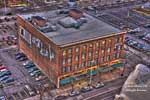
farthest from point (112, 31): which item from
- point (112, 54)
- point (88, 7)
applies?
point (88, 7)

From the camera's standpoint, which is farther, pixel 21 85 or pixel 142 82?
pixel 21 85

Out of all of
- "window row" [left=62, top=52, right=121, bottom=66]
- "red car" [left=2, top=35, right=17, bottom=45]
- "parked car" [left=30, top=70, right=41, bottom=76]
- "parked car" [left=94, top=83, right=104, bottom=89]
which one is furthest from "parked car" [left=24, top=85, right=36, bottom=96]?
"red car" [left=2, top=35, right=17, bottom=45]

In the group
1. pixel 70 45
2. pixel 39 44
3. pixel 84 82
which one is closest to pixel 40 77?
pixel 39 44

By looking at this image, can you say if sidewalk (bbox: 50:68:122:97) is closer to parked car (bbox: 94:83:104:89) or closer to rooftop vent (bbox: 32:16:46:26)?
parked car (bbox: 94:83:104:89)

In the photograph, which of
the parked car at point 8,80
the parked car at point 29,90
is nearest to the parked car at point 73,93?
the parked car at point 29,90

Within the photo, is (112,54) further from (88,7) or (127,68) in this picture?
(88,7)

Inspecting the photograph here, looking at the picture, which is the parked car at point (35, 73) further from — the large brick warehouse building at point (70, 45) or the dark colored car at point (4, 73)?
the dark colored car at point (4, 73)

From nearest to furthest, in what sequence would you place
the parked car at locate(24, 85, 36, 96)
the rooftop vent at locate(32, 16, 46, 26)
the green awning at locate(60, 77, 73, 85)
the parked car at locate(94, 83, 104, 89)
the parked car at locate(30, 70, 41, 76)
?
the parked car at locate(24, 85, 36, 96), the green awning at locate(60, 77, 73, 85), the parked car at locate(94, 83, 104, 89), the parked car at locate(30, 70, 41, 76), the rooftop vent at locate(32, 16, 46, 26)

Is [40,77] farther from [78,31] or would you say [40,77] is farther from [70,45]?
[78,31]
